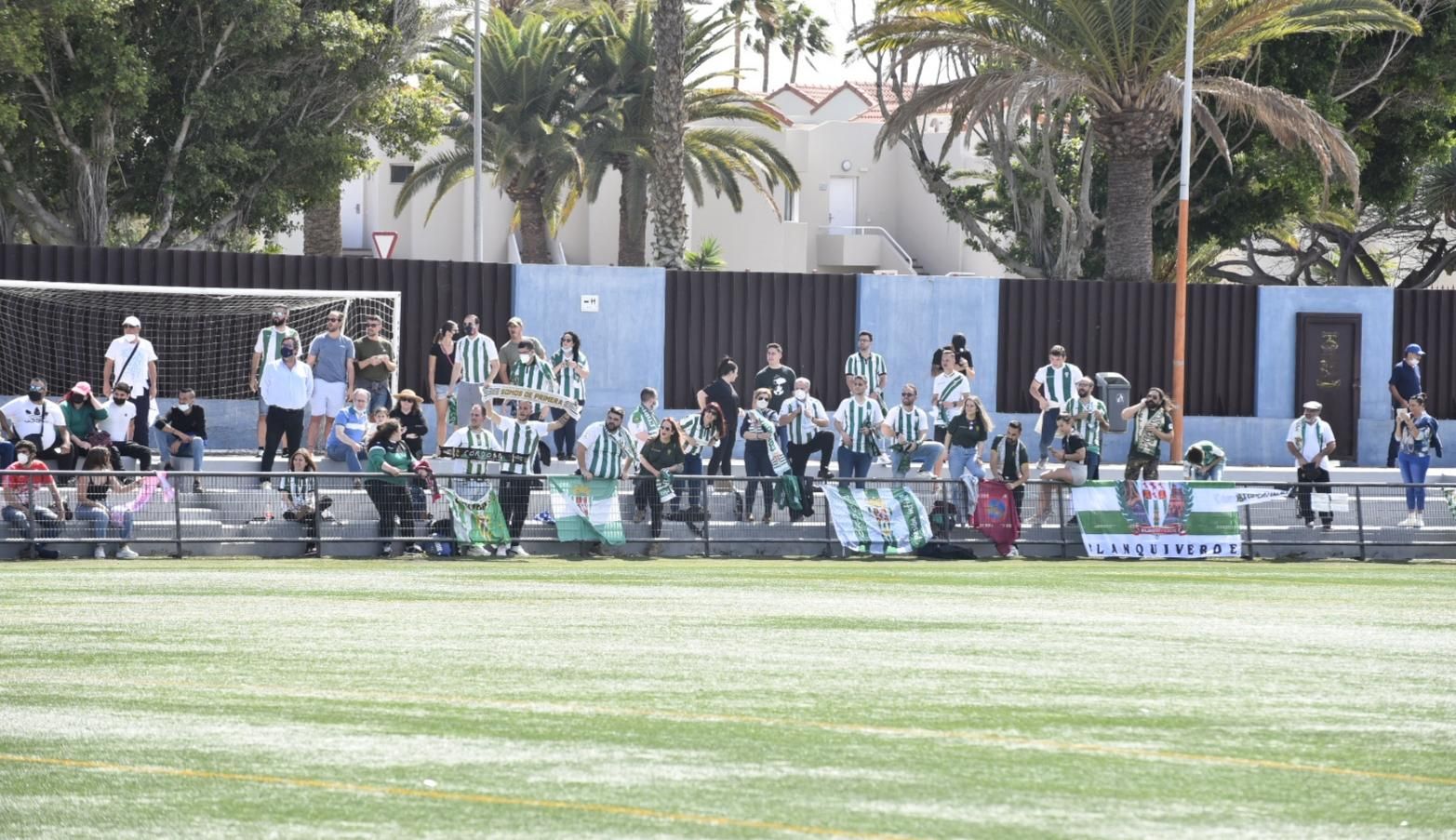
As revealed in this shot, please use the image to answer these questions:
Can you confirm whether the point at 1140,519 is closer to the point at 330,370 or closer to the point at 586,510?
the point at 586,510

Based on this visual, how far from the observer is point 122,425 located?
1880 cm

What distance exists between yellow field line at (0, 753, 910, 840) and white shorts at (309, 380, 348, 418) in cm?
1259

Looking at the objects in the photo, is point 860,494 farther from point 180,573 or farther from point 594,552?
point 180,573

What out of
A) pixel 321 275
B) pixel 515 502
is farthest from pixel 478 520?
pixel 321 275

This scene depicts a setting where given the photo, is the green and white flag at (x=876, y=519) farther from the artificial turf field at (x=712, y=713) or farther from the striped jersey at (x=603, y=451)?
the artificial turf field at (x=712, y=713)

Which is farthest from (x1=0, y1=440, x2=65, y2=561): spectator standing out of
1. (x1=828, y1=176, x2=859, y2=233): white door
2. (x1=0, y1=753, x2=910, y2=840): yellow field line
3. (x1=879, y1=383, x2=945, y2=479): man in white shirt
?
(x1=828, y1=176, x2=859, y2=233): white door

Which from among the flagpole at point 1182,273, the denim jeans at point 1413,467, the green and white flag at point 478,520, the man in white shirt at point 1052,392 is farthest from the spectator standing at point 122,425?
the denim jeans at point 1413,467

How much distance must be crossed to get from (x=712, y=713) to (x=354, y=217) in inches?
1734

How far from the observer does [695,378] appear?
80.3ft

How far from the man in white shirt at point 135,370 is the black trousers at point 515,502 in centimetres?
429

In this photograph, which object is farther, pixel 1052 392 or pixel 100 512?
pixel 1052 392

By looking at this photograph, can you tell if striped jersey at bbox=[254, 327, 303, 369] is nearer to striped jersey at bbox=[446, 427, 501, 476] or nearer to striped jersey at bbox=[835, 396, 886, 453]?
striped jersey at bbox=[446, 427, 501, 476]

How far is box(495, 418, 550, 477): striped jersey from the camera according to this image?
1869cm

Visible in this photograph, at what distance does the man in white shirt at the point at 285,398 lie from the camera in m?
19.3
